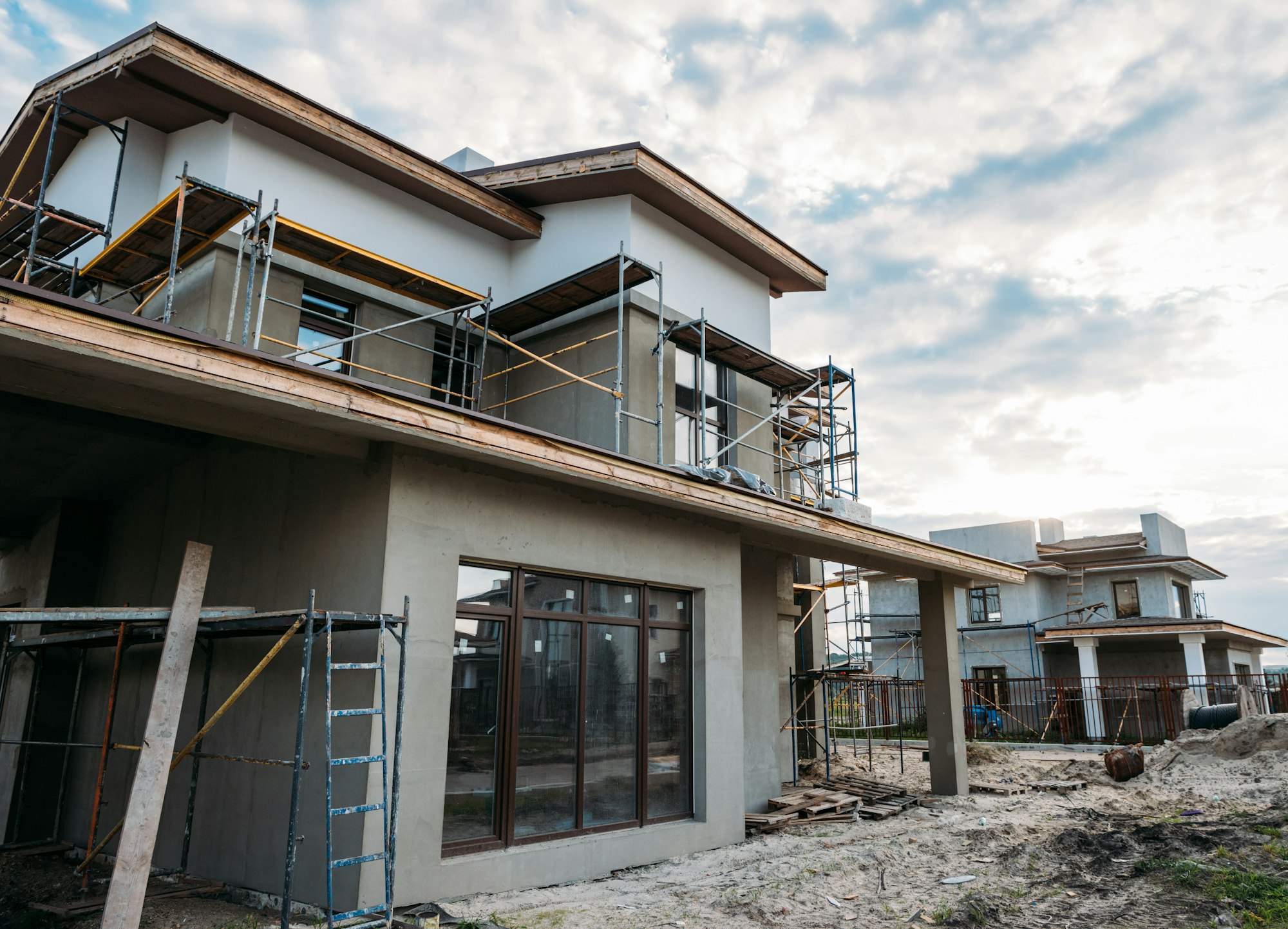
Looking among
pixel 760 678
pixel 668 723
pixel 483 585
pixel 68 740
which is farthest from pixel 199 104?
pixel 760 678

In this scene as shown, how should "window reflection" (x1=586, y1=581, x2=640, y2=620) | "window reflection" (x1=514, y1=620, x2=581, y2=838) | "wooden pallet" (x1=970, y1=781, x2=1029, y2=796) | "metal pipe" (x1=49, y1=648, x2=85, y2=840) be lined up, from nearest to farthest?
"window reflection" (x1=514, y1=620, x2=581, y2=838) → "window reflection" (x1=586, y1=581, x2=640, y2=620) → "metal pipe" (x1=49, y1=648, x2=85, y2=840) → "wooden pallet" (x1=970, y1=781, x2=1029, y2=796)

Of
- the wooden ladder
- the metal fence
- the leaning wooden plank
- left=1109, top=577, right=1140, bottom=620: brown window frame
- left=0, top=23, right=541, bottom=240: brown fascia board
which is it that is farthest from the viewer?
the wooden ladder

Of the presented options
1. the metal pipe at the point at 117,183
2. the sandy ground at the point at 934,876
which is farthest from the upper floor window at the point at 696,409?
the metal pipe at the point at 117,183

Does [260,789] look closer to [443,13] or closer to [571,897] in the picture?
[571,897]

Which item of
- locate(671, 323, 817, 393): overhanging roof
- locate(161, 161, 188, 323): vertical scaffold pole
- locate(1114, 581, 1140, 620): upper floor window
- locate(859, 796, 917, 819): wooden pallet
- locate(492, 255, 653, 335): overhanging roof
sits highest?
locate(492, 255, 653, 335): overhanging roof

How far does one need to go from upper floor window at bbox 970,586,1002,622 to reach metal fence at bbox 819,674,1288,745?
3214 millimetres

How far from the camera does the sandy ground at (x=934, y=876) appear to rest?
6.76 metres

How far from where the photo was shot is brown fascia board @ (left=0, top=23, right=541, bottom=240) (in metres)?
9.57

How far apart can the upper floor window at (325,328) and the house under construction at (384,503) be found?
3.2 inches

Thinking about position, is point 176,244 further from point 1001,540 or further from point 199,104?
point 1001,540

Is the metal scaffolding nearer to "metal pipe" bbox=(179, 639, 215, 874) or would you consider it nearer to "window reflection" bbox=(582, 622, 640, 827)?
"metal pipe" bbox=(179, 639, 215, 874)

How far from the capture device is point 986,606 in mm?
33750

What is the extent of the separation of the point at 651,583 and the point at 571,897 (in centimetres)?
349

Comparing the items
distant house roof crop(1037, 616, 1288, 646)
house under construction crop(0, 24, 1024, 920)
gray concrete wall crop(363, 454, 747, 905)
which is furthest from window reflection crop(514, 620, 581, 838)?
distant house roof crop(1037, 616, 1288, 646)
